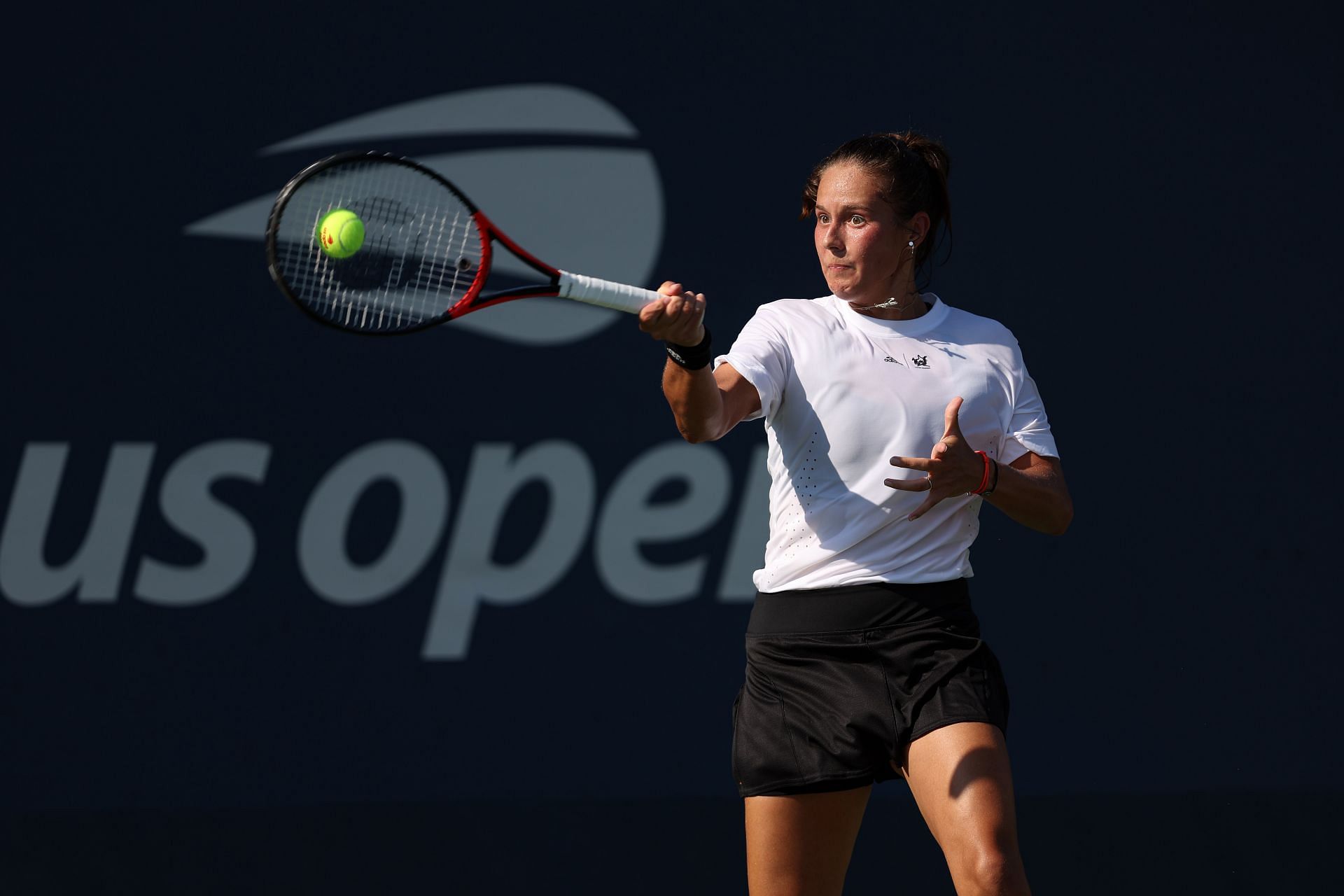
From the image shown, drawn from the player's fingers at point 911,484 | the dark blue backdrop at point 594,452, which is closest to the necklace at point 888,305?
the player's fingers at point 911,484

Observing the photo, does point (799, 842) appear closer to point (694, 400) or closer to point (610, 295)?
point (694, 400)

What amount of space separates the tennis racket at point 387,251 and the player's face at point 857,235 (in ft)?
1.44

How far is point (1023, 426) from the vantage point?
2514mm

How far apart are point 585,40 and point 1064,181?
140 cm

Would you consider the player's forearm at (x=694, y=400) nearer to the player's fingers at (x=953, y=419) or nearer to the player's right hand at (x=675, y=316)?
the player's right hand at (x=675, y=316)

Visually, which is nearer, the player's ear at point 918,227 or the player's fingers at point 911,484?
the player's fingers at point 911,484

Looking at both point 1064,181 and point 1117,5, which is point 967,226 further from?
point 1117,5

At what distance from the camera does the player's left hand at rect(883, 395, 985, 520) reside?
2.20 meters

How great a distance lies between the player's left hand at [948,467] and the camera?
2201mm

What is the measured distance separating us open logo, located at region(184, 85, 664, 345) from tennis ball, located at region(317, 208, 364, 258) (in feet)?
5.73

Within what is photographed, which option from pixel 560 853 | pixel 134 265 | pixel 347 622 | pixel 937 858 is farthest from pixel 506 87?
pixel 937 858

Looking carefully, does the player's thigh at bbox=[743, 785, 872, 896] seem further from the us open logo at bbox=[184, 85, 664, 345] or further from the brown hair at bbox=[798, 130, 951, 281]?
the us open logo at bbox=[184, 85, 664, 345]

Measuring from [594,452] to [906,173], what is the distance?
1712 millimetres

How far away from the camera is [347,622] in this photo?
155 inches
